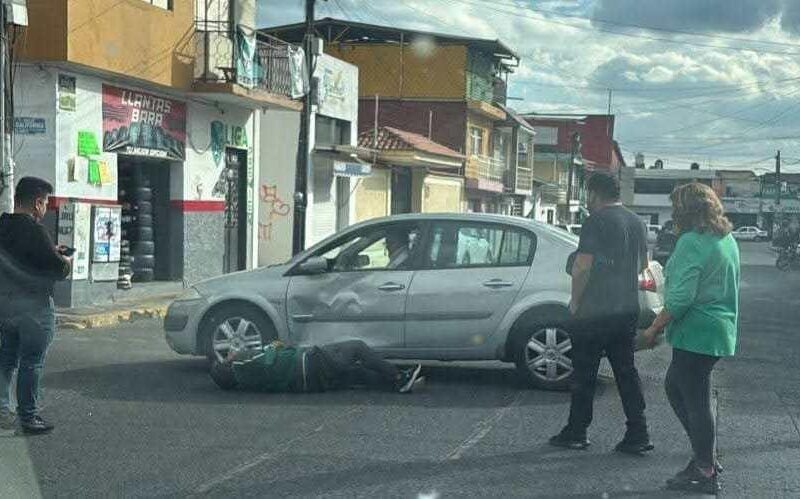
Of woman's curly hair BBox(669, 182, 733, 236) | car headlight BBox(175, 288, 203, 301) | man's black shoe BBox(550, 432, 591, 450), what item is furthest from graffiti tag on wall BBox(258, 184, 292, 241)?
woman's curly hair BBox(669, 182, 733, 236)

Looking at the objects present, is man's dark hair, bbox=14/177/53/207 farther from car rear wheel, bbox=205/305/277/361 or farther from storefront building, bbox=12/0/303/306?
storefront building, bbox=12/0/303/306

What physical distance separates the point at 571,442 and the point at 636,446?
0.43 m

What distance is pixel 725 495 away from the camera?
5.75 m

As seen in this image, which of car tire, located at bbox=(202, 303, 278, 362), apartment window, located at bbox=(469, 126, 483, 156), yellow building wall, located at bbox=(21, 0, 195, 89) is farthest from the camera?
apartment window, located at bbox=(469, 126, 483, 156)

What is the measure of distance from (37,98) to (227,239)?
6877 mm

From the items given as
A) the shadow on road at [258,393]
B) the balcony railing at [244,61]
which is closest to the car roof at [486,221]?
the shadow on road at [258,393]

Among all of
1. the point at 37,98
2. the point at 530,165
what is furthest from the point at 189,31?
the point at 530,165

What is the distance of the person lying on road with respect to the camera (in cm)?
845

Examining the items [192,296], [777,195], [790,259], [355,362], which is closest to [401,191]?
[790,259]

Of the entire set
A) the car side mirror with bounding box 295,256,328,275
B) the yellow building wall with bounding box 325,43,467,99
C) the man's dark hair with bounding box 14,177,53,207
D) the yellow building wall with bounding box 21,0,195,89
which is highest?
the yellow building wall with bounding box 325,43,467,99

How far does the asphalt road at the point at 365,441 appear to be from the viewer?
5.81 metres

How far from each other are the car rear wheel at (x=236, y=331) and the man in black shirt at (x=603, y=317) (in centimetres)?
339

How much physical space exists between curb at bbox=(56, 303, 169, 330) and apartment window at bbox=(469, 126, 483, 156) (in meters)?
28.5

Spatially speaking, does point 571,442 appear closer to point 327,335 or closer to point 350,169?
point 327,335
